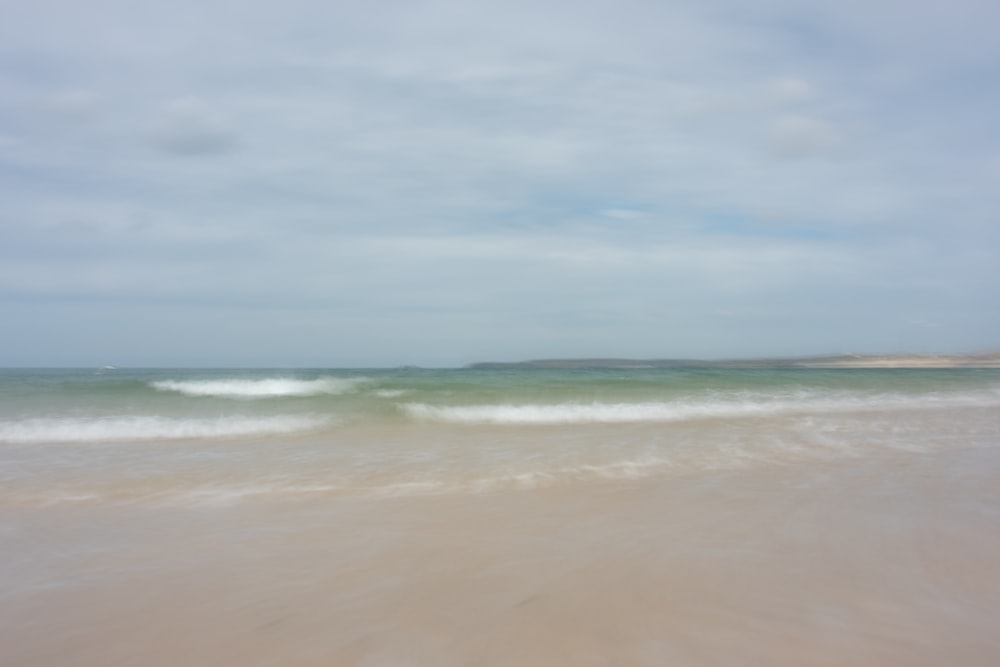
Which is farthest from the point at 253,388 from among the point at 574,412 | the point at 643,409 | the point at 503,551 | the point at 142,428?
the point at 503,551

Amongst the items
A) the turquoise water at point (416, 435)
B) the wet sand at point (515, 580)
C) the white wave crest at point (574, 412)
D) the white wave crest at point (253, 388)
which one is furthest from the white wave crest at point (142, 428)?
the wet sand at point (515, 580)

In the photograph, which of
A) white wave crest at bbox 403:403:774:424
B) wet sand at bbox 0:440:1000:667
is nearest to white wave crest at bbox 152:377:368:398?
white wave crest at bbox 403:403:774:424

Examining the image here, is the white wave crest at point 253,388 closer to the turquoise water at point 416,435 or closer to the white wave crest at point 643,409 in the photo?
Answer: the turquoise water at point 416,435

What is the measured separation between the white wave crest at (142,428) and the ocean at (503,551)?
62 centimetres

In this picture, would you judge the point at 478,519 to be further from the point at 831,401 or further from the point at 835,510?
the point at 831,401

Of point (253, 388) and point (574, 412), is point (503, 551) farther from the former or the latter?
point (253, 388)

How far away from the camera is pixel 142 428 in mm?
10922

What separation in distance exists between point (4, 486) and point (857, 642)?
7.15 metres

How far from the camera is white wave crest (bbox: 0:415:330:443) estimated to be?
10.4 meters

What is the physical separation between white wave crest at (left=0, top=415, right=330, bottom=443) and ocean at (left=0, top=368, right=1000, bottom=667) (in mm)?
619

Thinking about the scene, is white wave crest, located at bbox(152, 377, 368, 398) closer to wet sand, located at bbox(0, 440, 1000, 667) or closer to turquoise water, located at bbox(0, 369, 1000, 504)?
turquoise water, located at bbox(0, 369, 1000, 504)

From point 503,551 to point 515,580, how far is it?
20.9 inches

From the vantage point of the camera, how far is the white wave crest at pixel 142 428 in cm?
1035

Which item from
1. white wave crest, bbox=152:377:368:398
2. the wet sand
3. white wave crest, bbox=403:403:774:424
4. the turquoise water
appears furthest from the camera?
white wave crest, bbox=152:377:368:398
